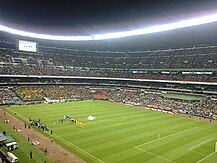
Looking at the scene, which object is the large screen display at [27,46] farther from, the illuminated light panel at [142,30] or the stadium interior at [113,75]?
the illuminated light panel at [142,30]

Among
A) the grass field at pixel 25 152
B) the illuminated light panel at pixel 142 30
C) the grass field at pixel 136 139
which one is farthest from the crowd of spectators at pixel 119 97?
the grass field at pixel 25 152

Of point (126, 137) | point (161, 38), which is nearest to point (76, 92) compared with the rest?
point (161, 38)

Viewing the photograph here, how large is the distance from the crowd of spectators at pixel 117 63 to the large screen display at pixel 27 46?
5349 mm

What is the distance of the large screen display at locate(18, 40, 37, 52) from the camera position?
8532 cm

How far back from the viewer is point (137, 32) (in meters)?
75.4

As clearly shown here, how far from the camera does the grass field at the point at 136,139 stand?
27.2 metres

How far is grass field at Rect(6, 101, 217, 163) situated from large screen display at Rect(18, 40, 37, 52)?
4600 centimetres

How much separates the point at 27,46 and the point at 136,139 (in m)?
70.6

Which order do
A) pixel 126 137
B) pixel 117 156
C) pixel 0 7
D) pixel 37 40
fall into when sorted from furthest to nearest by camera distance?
1. pixel 37 40
2. pixel 0 7
3. pixel 126 137
4. pixel 117 156

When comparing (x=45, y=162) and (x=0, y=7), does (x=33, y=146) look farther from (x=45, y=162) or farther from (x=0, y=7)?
(x=0, y=7)

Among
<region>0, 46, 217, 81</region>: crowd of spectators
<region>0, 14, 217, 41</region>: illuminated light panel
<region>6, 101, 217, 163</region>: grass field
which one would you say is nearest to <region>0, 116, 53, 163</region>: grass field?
<region>6, 101, 217, 163</region>: grass field

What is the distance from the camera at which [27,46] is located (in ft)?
288

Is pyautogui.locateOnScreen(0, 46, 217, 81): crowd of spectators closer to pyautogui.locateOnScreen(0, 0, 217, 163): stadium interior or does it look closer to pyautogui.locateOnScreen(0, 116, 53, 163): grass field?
pyautogui.locateOnScreen(0, 0, 217, 163): stadium interior

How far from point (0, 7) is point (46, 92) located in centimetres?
4179
